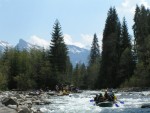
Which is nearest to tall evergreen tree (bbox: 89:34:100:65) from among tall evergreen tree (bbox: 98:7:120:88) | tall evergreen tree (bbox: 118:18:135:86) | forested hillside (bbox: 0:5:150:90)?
forested hillside (bbox: 0:5:150:90)

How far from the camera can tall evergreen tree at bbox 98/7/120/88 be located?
78.6 metres

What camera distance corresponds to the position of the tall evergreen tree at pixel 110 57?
78625 millimetres

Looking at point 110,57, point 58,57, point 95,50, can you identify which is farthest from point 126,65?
point 95,50

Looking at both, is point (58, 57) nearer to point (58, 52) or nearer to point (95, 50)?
point (58, 52)

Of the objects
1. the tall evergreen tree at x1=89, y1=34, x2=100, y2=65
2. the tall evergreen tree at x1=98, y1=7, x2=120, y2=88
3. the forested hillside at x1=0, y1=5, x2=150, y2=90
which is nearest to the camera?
the forested hillside at x1=0, y1=5, x2=150, y2=90

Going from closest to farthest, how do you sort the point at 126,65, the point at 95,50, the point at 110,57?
the point at 126,65, the point at 110,57, the point at 95,50

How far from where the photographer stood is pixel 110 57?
79.2m

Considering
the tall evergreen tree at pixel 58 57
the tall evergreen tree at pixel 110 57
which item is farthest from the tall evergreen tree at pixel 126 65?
the tall evergreen tree at pixel 58 57

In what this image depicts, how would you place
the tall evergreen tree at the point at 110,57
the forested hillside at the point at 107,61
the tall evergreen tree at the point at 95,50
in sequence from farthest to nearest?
1. the tall evergreen tree at the point at 95,50
2. the tall evergreen tree at the point at 110,57
3. the forested hillside at the point at 107,61

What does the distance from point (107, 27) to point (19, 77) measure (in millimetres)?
24278

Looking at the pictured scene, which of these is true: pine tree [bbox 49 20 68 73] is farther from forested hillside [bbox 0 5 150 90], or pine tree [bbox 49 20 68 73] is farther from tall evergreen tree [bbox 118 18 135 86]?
tall evergreen tree [bbox 118 18 135 86]

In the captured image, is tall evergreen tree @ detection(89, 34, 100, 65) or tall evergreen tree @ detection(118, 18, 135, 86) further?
tall evergreen tree @ detection(89, 34, 100, 65)

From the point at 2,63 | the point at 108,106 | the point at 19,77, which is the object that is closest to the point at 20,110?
the point at 108,106

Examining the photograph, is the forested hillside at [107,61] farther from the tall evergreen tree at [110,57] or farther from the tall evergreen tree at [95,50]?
the tall evergreen tree at [95,50]
